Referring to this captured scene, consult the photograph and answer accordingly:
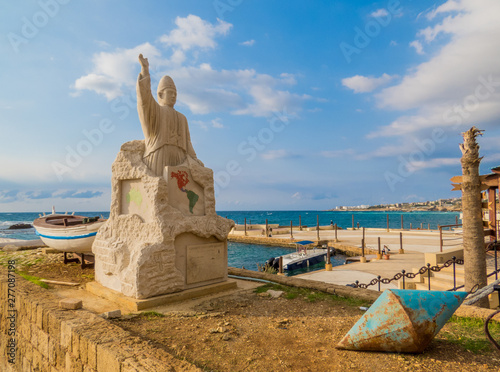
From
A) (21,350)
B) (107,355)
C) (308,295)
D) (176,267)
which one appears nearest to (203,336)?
(107,355)

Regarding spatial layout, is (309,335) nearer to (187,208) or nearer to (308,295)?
(308,295)

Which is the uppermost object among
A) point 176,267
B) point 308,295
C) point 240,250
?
point 176,267

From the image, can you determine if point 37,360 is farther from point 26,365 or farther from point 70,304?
point 70,304

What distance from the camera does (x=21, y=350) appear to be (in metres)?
5.66

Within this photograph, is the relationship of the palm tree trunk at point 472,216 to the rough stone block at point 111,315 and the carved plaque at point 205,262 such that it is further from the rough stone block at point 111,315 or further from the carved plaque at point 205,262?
the rough stone block at point 111,315

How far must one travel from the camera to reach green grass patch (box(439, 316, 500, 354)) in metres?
3.29

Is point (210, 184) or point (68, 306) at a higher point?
point (210, 184)

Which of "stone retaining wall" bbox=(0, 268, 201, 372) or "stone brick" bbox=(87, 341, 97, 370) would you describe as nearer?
"stone retaining wall" bbox=(0, 268, 201, 372)

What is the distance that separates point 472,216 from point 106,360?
710 cm

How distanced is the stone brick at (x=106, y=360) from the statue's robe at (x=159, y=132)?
3.36 meters

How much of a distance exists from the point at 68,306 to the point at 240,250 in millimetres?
26839

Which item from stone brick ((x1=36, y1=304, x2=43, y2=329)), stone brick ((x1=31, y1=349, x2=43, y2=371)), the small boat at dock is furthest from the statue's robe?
the small boat at dock

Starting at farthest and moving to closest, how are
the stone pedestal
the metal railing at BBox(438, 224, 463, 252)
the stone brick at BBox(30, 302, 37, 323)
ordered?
1. the metal railing at BBox(438, 224, 463, 252)
2. the stone pedestal
3. the stone brick at BBox(30, 302, 37, 323)

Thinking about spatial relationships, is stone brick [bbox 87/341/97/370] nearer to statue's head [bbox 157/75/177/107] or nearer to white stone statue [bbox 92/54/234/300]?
white stone statue [bbox 92/54/234/300]
